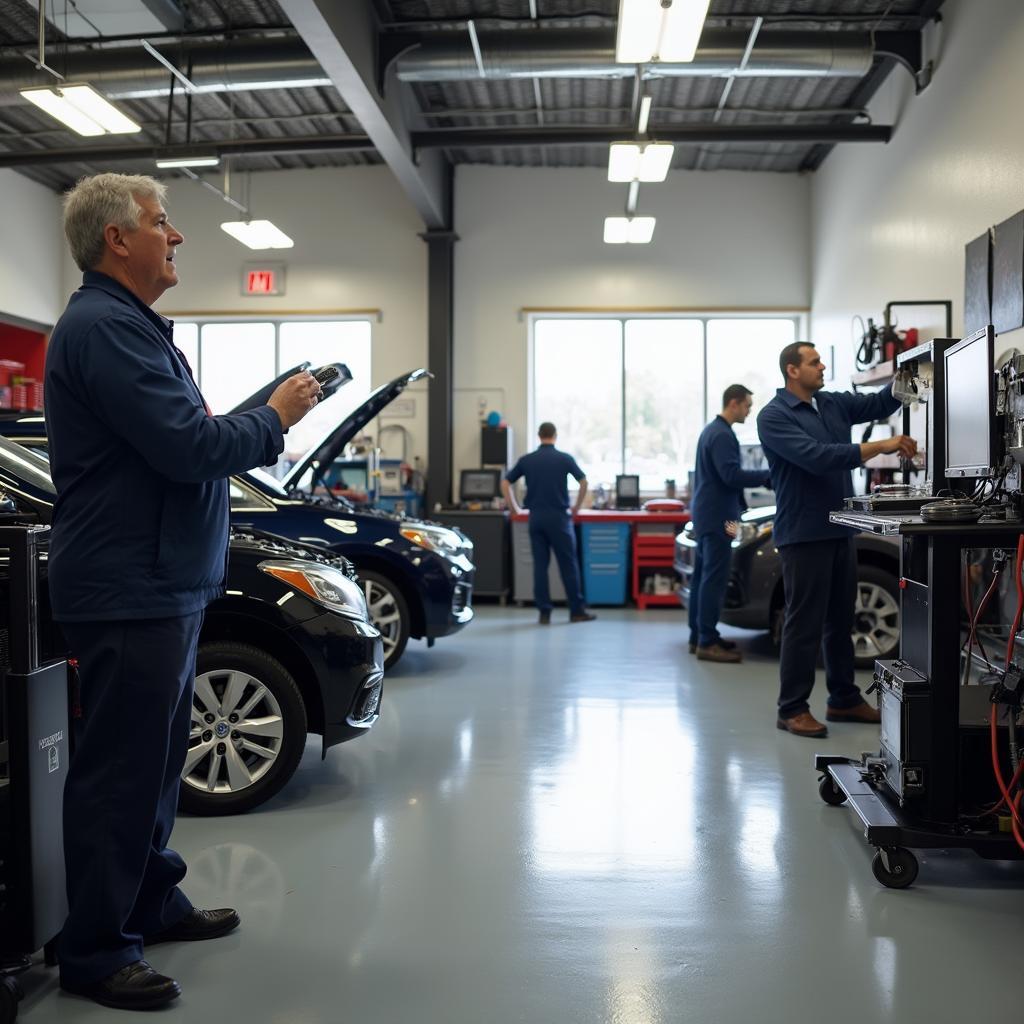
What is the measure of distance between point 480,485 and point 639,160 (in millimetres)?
4131

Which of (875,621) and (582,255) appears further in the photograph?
(582,255)

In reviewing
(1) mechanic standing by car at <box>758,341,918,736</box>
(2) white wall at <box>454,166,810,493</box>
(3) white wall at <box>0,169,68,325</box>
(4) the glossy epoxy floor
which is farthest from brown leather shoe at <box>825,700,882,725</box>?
(3) white wall at <box>0,169,68,325</box>

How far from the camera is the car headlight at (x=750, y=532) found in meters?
6.19

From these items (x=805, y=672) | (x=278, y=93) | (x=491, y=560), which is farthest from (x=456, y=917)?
(x=278, y=93)

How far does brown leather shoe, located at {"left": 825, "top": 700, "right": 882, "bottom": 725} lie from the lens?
4.56 meters

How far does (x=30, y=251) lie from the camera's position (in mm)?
10930

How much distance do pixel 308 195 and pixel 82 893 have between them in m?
10.2

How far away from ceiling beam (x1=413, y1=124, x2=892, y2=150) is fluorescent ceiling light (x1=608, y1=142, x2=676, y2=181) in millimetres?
1182

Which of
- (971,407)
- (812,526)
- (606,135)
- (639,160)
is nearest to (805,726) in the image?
(812,526)

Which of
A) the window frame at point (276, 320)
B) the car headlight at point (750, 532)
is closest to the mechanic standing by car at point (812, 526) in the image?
the car headlight at point (750, 532)

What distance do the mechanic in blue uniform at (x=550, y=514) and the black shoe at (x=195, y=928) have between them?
6021mm

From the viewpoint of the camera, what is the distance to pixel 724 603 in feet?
20.6

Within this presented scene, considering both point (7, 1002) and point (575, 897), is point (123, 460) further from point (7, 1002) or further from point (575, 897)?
point (575, 897)

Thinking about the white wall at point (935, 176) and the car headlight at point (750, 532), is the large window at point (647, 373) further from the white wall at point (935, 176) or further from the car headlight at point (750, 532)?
the car headlight at point (750, 532)
